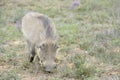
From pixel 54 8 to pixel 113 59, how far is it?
5357 millimetres

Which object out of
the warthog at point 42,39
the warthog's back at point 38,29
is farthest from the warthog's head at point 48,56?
the warthog's back at point 38,29

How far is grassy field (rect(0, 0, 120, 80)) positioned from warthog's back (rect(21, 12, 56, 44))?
0.56 metres

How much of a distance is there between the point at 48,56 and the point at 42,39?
1.42 ft

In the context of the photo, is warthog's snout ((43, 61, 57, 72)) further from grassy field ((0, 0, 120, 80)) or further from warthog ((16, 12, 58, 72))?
grassy field ((0, 0, 120, 80))

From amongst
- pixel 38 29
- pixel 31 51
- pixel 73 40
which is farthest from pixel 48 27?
pixel 73 40

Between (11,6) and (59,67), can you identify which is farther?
(11,6)

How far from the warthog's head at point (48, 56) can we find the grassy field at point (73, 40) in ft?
0.69

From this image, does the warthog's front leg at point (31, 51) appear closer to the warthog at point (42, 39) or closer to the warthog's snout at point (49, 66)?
the warthog at point (42, 39)

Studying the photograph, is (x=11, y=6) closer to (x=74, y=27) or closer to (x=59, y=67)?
(x=74, y=27)

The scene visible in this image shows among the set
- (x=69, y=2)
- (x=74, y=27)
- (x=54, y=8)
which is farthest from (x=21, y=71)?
(x=69, y=2)

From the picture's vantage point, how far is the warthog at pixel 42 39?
6.92 meters

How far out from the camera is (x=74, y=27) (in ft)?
35.9

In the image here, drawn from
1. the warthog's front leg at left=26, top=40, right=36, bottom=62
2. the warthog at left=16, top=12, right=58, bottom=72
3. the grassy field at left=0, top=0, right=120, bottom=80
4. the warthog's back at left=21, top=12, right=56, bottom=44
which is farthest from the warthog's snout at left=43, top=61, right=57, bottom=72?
A: the warthog's front leg at left=26, top=40, right=36, bottom=62

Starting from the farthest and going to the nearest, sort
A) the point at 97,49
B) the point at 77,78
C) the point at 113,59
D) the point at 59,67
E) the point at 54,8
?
the point at 54,8
the point at 97,49
the point at 113,59
the point at 59,67
the point at 77,78
